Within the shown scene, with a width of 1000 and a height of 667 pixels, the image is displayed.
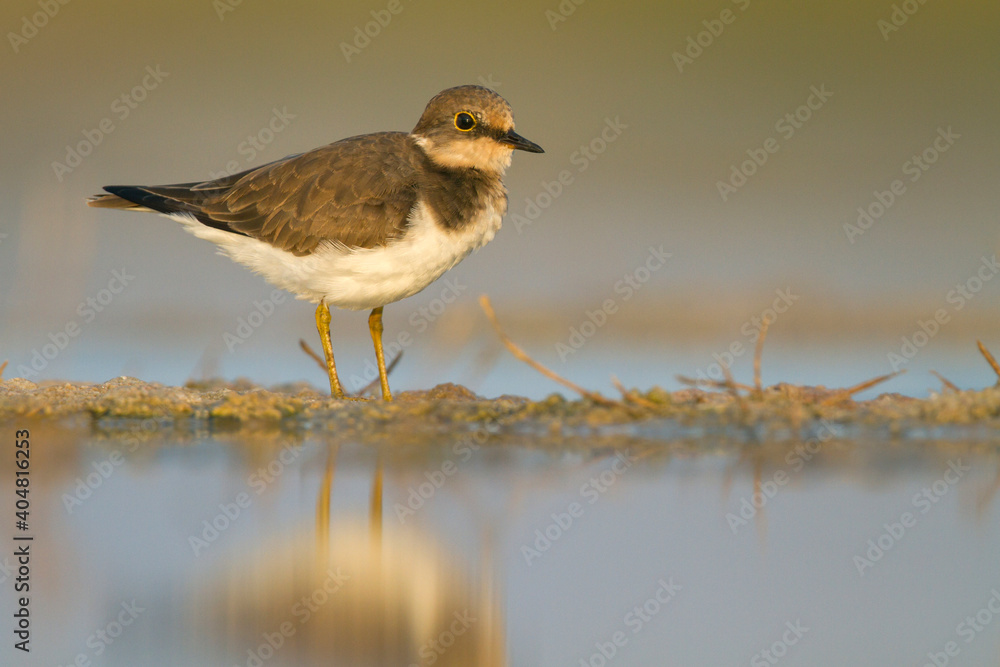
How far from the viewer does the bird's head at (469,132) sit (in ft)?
26.7

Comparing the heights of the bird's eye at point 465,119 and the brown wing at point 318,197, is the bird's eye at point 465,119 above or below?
above

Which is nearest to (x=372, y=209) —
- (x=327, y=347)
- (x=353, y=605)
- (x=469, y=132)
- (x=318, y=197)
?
(x=318, y=197)

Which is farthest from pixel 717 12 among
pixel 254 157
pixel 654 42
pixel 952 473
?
pixel 952 473

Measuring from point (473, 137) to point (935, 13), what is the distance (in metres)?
12.0

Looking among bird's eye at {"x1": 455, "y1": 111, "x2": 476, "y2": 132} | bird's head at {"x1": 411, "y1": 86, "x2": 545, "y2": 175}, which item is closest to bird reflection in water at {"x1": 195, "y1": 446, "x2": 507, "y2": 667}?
bird's head at {"x1": 411, "y1": 86, "x2": 545, "y2": 175}

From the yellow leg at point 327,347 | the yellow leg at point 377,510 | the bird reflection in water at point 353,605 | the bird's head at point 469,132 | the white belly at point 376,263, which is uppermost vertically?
the bird's head at point 469,132

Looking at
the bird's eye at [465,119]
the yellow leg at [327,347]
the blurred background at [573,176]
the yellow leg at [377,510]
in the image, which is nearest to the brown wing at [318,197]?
the bird's eye at [465,119]

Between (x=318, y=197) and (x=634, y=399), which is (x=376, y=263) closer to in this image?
(x=318, y=197)

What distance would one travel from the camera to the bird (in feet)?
25.4

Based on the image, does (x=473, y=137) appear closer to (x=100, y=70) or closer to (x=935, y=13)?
(x=100, y=70)

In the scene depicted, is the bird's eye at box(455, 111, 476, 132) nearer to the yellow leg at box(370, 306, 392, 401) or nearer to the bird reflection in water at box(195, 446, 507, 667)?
the yellow leg at box(370, 306, 392, 401)

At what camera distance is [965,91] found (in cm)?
1617

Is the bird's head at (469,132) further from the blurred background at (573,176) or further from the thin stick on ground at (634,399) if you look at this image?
the thin stick on ground at (634,399)

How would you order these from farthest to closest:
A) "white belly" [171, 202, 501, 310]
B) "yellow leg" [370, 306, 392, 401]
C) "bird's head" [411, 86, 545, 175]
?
"bird's head" [411, 86, 545, 175]
"yellow leg" [370, 306, 392, 401]
"white belly" [171, 202, 501, 310]
